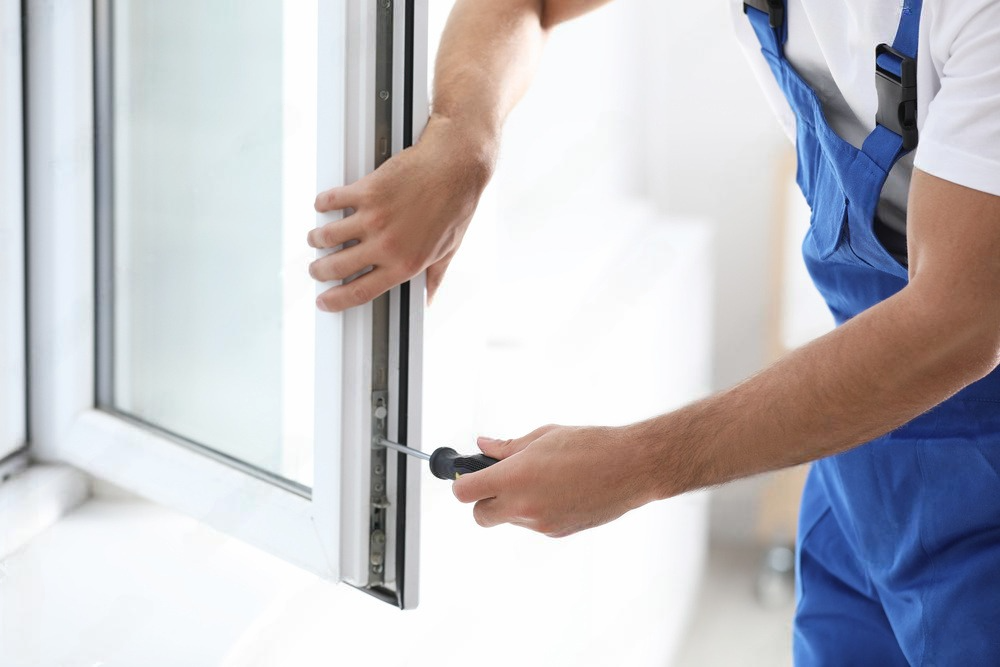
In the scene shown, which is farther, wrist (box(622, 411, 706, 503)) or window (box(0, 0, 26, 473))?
window (box(0, 0, 26, 473))

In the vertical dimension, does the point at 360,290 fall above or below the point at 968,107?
below

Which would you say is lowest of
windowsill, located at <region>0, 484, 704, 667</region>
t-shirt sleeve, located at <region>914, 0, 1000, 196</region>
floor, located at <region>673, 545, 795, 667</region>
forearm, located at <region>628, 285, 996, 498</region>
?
floor, located at <region>673, 545, 795, 667</region>

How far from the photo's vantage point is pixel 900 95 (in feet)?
2.05

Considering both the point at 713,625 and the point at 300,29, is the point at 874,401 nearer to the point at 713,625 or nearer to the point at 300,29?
the point at 300,29

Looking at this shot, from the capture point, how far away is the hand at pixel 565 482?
0.60 m

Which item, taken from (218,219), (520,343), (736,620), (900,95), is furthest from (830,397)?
(736,620)

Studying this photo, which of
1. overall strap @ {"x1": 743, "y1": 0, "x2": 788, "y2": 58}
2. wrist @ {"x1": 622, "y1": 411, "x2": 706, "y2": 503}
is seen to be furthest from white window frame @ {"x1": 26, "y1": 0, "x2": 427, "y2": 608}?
overall strap @ {"x1": 743, "y1": 0, "x2": 788, "y2": 58}

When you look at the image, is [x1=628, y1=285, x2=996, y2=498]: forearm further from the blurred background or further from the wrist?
the blurred background

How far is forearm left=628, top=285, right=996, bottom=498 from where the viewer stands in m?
0.54

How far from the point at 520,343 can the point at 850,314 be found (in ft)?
2.03

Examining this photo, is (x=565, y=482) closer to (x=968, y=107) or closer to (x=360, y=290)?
(x=360, y=290)

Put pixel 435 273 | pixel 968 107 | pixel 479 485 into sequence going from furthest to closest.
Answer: pixel 435 273 < pixel 479 485 < pixel 968 107

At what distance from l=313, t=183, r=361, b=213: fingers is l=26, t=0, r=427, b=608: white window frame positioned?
1 centimetres

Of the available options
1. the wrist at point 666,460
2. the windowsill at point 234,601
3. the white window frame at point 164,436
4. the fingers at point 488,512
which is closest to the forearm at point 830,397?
the wrist at point 666,460
